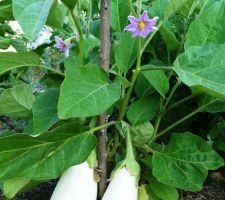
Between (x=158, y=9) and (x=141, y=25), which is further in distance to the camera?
(x=158, y=9)

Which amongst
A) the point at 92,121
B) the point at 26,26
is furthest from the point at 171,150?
the point at 26,26

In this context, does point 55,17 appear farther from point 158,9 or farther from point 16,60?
point 158,9

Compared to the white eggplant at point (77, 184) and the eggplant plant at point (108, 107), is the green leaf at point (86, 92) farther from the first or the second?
the white eggplant at point (77, 184)

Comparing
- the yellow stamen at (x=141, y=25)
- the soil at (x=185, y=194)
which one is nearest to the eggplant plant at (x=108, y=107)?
the yellow stamen at (x=141, y=25)

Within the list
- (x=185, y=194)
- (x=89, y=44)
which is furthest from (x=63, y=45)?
(x=185, y=194)

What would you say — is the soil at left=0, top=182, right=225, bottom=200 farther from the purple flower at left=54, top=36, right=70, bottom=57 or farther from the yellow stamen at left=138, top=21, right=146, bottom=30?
the yellow stamen at left=138, top=21, right=146, bottom=30
